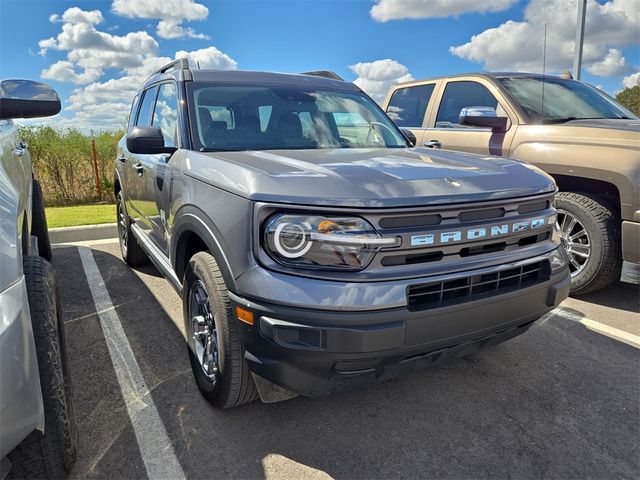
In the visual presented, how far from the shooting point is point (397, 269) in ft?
6.31

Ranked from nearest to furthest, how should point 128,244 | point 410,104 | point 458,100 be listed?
point 128,244 → point 458,100 → point 410,104

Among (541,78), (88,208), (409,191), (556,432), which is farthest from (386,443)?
(88,208)

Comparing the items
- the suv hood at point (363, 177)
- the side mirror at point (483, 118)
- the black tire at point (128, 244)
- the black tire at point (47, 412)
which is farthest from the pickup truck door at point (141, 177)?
the side mirror at point (483, 118)

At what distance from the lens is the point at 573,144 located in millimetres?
4031

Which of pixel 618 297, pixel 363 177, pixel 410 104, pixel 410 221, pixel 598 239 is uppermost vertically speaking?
pixel 410 104

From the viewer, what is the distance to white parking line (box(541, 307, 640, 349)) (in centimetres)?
338

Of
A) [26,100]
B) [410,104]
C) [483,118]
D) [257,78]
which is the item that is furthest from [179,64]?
[410,104]

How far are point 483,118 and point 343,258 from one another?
3.20m

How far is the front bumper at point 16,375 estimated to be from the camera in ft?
4.46

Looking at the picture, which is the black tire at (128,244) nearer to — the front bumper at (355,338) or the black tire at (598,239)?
the front bumper at (355,338)

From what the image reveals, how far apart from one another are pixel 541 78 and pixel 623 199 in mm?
2033

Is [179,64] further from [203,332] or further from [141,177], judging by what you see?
[203,332]

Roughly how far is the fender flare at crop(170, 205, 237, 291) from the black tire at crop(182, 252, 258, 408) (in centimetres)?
7

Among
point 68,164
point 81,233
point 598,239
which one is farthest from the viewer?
point 68,164
